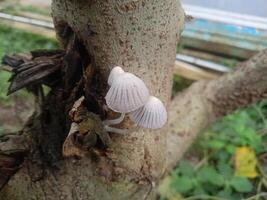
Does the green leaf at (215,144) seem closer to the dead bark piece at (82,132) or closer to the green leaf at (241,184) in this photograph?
the green leaf at (241,184)

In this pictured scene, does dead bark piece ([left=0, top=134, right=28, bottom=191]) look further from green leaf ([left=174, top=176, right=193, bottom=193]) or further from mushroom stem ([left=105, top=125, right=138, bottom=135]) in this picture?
green leaf ([left=174, top=176, right=193, bottom=193])

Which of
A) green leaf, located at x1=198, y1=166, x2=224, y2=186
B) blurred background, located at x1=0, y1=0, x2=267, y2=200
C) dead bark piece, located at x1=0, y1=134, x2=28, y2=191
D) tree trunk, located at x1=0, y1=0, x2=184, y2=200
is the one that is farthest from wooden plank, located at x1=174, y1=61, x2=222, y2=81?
dead bark piece, located at x1=0, y1=134, x2=28, y2=191

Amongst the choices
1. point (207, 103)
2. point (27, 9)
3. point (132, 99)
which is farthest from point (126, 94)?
point (27, 9)

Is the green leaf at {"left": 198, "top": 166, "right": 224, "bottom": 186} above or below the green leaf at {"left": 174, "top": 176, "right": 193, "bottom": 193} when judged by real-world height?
above

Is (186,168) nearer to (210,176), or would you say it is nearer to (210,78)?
(210,176)

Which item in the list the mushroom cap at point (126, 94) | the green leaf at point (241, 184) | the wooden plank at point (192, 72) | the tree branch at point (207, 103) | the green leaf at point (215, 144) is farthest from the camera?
the wooden plank at point (192, 72)

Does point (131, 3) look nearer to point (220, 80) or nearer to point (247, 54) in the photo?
point (220, 80)

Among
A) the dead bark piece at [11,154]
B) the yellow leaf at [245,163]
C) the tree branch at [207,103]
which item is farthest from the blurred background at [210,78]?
the dead bark piece at [11,154]
